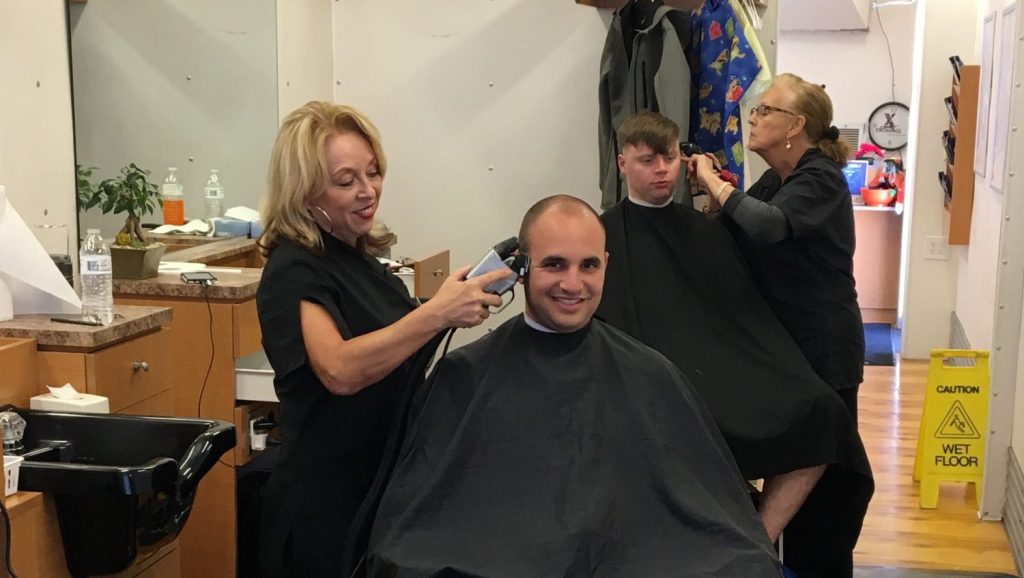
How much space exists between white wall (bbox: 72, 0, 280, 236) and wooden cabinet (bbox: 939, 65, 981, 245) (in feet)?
12.3

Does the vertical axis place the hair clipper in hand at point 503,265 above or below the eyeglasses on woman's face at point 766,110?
below

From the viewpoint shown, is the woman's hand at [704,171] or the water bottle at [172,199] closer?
the woman's hand at [704,171]

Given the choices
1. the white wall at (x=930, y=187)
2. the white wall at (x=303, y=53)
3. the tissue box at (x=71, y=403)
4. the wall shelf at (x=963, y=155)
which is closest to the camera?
the tissue box at (x=71, y=403)

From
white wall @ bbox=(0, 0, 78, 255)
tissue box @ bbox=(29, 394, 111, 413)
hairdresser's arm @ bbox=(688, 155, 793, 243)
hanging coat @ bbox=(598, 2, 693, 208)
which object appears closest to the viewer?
tissue box @ bbox=(29, 394, 111, 413)

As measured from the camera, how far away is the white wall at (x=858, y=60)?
8125 mm

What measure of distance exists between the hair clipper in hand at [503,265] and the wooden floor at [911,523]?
202cm

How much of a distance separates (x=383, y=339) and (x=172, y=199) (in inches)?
75.6

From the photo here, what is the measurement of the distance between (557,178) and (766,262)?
1648 mm

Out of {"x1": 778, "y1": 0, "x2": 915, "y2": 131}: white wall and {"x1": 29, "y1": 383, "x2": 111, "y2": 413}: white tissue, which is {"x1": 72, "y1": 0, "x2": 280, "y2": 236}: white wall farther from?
{"x1": 778, "y1": 0, "x2": 915, "y2": 131}: white wall

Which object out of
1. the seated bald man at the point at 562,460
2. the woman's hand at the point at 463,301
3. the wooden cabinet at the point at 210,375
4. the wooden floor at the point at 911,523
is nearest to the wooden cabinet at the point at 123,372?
the wooden cabinet at the point at 210,375

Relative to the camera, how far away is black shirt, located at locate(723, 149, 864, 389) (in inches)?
96.3

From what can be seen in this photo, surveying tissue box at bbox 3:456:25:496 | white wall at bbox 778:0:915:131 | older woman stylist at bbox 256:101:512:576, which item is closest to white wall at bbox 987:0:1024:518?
older woman stylist at bbox 256:101:512:576

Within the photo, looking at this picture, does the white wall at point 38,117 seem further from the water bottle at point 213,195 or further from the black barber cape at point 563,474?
the black barber cape at point 563,474

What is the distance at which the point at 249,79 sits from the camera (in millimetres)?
3559
